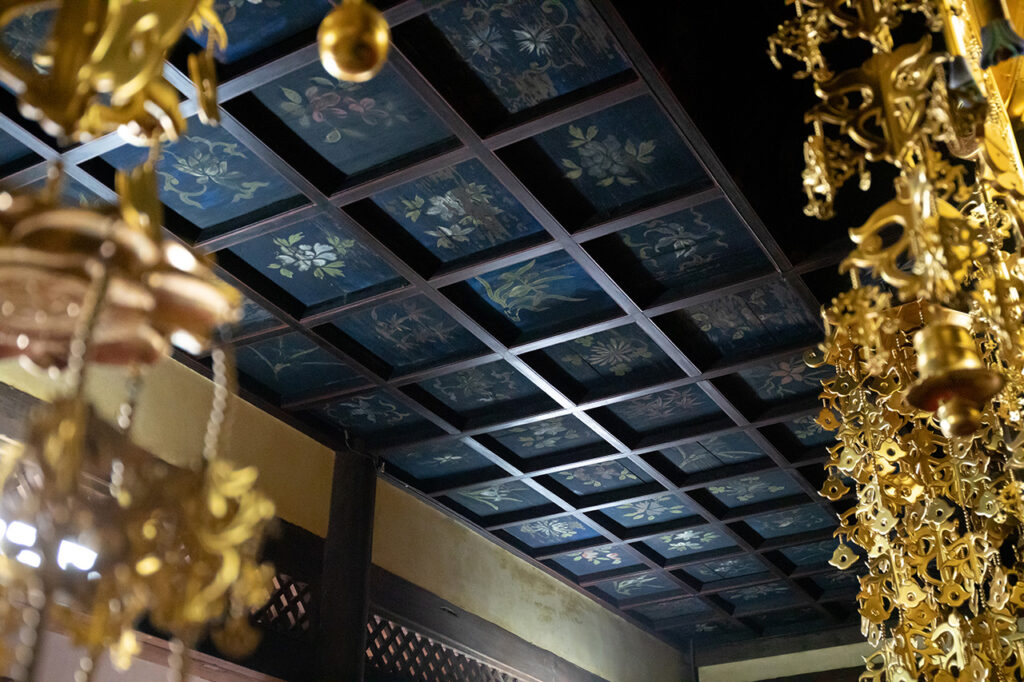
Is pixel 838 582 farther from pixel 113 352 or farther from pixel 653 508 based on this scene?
pixel 113 352

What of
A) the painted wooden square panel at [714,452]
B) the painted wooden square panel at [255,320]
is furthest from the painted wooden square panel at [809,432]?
the painted wooden square panel at [255,320]

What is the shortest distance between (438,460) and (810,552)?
9.56 feet

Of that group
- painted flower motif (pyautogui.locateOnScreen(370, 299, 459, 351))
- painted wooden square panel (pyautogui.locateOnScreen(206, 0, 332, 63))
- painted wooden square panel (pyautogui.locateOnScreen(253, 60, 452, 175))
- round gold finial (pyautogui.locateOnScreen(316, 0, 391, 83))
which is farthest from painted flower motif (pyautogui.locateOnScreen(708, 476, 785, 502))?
round gold finial (pyautogui.locateOnScreen(316, 0, 391, 83))

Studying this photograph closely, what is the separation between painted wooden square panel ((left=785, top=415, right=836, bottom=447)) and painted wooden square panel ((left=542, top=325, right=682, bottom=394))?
933 millimetres

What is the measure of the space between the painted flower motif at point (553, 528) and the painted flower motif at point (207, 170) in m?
3.19

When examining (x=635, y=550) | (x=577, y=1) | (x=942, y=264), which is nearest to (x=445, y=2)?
(x=577, y=1)

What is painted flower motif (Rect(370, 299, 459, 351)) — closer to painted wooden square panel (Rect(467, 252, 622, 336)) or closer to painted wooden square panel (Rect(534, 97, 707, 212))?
painted wooden square panel (Rect(467, 252, 622, 336))

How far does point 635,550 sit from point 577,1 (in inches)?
173

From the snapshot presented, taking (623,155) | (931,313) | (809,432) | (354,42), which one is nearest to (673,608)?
(809,432)

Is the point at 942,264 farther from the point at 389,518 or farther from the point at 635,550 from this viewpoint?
the point at 635,550

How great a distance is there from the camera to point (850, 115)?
4.54ft

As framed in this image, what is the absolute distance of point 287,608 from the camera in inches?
177

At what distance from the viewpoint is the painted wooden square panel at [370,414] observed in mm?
4711

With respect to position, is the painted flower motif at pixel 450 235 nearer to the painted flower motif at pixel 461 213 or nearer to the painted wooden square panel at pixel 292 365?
the painted flower motif at pixel 461 213
